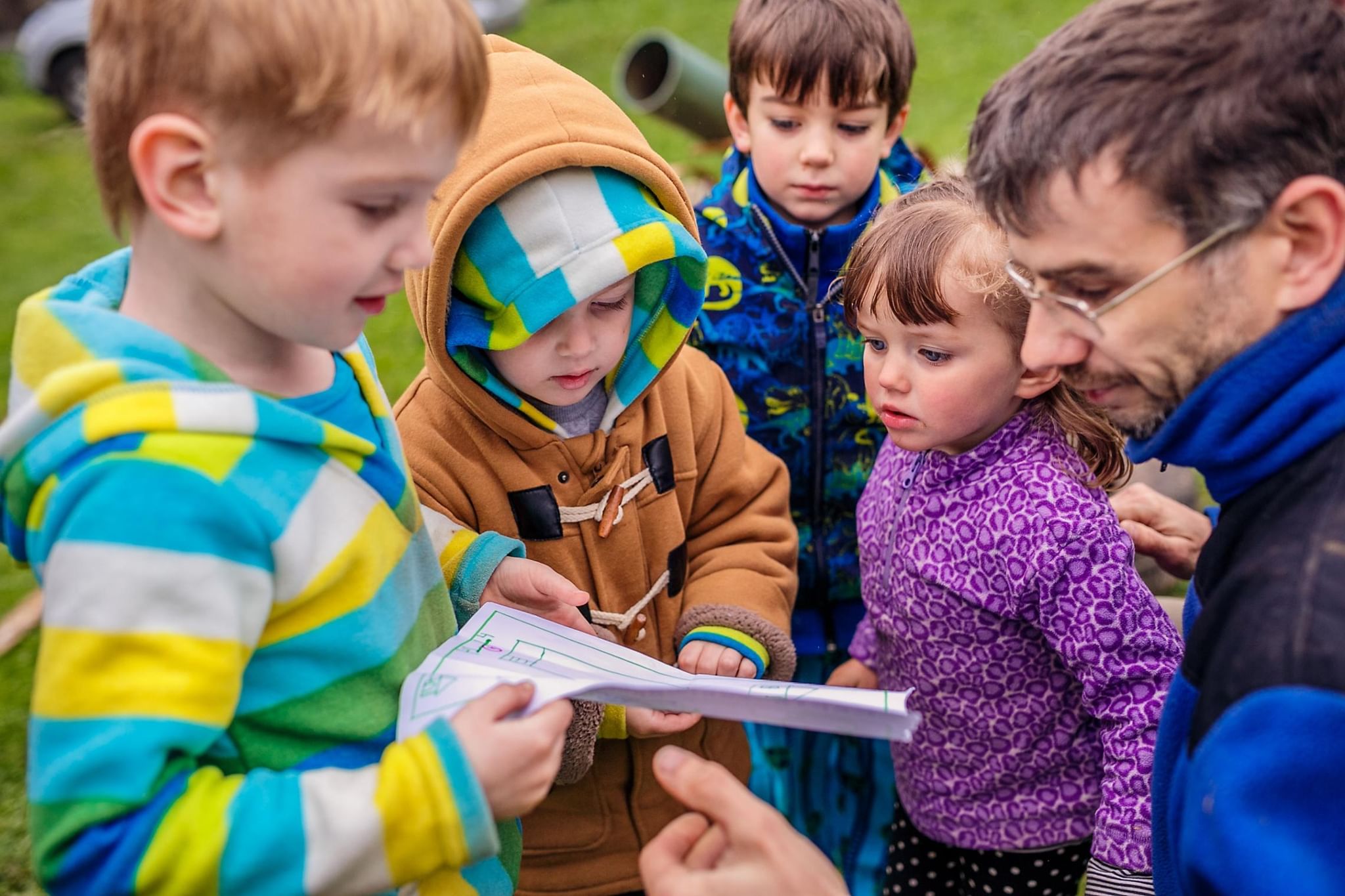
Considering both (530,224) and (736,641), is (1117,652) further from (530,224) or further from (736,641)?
(530,224)

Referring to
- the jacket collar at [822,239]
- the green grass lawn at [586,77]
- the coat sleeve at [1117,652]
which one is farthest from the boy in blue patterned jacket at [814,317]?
the green grass lawn at [586,77]

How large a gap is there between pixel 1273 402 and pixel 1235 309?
→ 0.39ft

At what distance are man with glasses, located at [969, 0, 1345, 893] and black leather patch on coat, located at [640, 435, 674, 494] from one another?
0.92 meters

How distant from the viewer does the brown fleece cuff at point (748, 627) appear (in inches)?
87.2

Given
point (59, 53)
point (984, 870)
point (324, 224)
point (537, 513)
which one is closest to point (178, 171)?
point (324, 224)

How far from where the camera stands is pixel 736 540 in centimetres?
241

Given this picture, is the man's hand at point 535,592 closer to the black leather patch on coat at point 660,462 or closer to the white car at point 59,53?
the black leather patch on coat at point 660,462

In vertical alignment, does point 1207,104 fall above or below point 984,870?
above

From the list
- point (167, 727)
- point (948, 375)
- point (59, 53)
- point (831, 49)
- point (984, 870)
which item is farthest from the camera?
point (59, 53)

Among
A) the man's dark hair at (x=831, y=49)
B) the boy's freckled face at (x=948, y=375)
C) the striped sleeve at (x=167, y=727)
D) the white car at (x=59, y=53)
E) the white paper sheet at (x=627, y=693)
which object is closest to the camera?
the striped sleeve at (x=167, y=727)

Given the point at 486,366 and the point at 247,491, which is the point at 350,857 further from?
the point at 486,366


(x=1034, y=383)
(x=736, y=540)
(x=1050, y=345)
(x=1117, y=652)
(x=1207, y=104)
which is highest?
(x=1207, y=104)

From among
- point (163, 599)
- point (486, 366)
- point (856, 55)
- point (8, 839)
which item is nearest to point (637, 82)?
point (856, 55)

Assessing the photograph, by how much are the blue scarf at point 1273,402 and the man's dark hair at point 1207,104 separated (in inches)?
5.7
